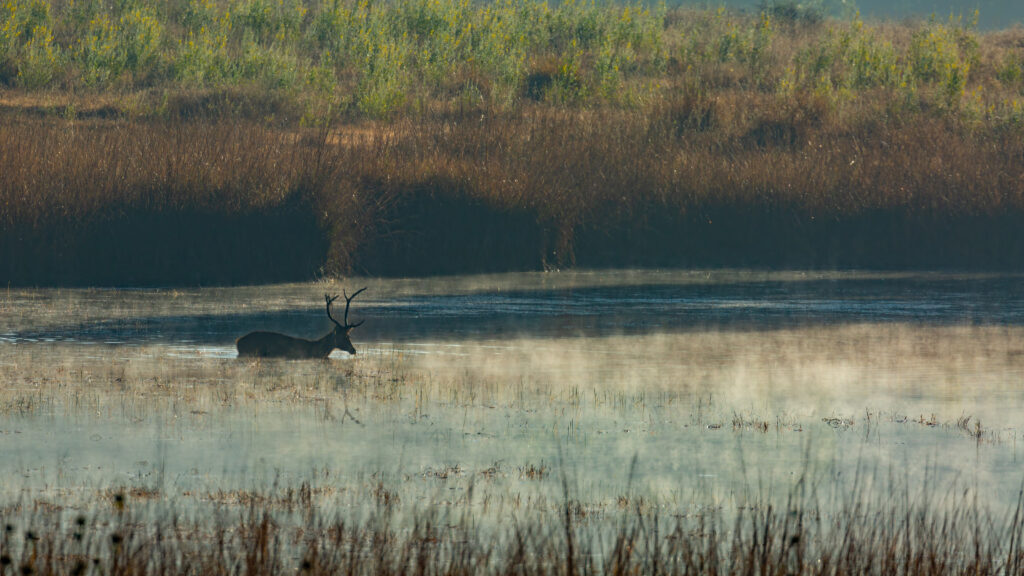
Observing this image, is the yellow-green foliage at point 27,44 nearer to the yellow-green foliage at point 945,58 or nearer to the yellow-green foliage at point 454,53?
the yellow-green foliage at point 454,53

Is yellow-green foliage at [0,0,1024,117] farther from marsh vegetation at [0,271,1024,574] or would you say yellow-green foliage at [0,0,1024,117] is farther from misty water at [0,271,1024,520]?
marsh vegetation at [0,271,1024,574]

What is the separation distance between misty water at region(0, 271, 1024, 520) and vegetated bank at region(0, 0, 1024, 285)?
170 centimetres

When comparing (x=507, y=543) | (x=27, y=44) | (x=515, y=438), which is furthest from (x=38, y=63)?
(x=507, y=543)

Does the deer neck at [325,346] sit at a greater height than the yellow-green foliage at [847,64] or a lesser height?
lesser

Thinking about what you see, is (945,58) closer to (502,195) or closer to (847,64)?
(847,64)

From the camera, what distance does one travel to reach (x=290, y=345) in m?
13.2

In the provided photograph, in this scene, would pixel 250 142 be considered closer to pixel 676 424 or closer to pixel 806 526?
pixel 676 424

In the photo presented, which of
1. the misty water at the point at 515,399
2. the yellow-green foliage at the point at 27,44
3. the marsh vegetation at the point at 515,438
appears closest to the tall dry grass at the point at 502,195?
the misty water at the point at 515,399

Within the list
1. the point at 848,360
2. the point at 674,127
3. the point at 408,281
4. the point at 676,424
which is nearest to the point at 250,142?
the point at 408,281

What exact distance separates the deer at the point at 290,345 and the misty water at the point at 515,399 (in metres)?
0.14

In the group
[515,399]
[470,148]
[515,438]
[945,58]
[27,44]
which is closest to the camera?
[515,438]

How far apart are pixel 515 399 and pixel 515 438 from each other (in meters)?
1.54

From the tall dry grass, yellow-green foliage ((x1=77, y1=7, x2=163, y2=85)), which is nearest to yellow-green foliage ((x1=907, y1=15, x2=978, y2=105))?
the tall dry grass

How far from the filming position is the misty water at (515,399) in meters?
8.43
